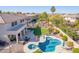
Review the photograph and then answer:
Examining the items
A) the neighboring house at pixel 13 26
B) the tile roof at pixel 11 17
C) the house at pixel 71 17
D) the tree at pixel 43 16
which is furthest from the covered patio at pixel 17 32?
the house at pixel 71 17

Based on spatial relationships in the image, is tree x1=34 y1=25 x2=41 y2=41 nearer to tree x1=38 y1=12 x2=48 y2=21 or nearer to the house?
tree x1=38 y1=12 x2=48 y2=21

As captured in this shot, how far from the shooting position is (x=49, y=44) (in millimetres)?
5113

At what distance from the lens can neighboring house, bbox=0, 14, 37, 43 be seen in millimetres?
5039

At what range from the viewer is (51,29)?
5.14 meters

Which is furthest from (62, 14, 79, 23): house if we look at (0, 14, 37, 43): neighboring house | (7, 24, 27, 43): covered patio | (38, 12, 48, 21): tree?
(7, 24, 27, 43): covered patio

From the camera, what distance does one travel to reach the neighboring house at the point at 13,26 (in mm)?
5039

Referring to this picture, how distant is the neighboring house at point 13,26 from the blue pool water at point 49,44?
0.48 metres

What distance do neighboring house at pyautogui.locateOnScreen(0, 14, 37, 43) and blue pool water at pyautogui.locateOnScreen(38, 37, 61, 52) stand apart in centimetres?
48

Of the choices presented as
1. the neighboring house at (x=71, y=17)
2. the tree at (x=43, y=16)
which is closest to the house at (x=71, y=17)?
the neighboring house at (x=71, y=17)

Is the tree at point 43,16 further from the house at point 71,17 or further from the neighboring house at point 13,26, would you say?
the house at point 71,17

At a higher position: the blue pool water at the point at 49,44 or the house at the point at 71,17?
the house at the point at 71,17

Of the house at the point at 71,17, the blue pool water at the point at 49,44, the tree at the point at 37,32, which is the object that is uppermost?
the house at the point at 71,17
